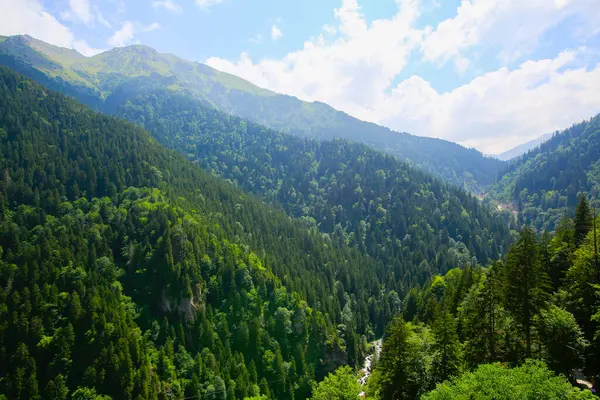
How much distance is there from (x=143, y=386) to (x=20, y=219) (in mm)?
88189

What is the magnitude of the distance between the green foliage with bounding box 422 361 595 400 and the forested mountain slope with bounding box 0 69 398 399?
Result: 265 ft

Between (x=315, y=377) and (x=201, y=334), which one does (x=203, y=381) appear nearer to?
(x=201, y=334)

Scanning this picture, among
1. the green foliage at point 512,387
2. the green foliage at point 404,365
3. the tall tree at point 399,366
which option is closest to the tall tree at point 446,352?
the green foliage at point 404,365

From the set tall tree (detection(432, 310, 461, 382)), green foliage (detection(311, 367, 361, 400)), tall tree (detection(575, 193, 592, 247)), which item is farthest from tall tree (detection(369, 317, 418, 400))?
tall tree (detection(575, 193, 592, 247))

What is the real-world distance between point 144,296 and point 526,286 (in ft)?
380

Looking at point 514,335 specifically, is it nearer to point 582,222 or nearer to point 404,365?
point 404,365

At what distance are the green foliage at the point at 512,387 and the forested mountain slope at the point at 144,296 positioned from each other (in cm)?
8072

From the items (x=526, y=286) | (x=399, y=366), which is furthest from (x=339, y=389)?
(x=526, y=286)

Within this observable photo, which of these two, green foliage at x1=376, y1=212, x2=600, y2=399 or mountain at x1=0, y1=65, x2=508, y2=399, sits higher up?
green foliage at x1=376, y1=212, x2=600, y2=399

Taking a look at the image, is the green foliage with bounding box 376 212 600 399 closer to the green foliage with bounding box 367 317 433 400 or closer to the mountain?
the green foliage with bounding box 367 317 433 400

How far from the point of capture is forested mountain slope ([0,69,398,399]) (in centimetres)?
10081

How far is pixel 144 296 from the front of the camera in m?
128

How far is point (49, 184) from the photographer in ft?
550

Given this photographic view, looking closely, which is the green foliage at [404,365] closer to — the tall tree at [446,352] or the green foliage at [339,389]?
the tall tree at [446,352]
